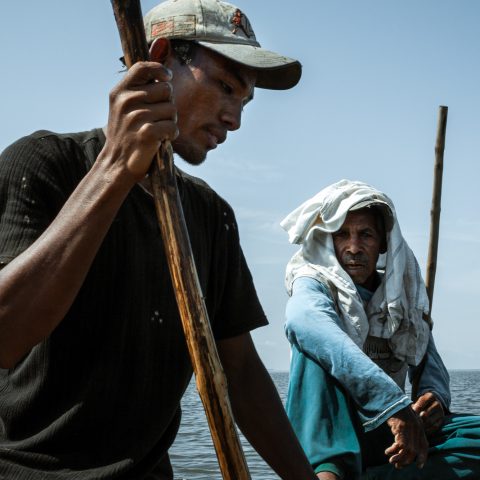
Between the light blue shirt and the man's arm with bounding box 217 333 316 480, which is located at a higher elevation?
the man's arm with bounding box 217 333 316 480

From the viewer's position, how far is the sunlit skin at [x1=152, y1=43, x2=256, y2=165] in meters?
2.46

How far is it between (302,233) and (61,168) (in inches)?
120

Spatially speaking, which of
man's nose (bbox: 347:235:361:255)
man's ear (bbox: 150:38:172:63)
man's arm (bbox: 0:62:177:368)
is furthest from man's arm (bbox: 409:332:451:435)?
man's arm (bbox: 0:62:177:368)

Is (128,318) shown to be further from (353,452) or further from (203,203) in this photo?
(353,452)

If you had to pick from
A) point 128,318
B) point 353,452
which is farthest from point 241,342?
point 353,452

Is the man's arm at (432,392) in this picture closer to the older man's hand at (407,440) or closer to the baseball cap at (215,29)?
the older man's hand at (407,440)

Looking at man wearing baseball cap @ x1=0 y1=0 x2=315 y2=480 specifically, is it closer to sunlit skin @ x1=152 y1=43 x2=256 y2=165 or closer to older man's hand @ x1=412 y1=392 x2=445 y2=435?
sunlit skin @ x1=152 y1=43 x2=256 y2=165

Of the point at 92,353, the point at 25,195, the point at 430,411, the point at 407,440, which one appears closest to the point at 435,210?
the point at 430,411

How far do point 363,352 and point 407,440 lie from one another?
591mm

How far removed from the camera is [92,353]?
2.20 meters

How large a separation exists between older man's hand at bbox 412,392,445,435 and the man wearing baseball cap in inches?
Result: 83.4

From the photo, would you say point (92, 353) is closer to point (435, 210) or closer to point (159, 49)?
point (159, 49)

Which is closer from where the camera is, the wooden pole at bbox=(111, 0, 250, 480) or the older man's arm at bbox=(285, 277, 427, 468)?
the wooden pole at bbox=(111, 0, 250, 480)

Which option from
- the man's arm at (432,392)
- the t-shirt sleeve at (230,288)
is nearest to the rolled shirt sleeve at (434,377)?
the man's arm at (432,392)
